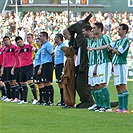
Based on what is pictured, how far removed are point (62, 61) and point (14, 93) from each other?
3179mm

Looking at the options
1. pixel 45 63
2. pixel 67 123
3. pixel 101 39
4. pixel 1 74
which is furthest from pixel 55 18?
pixel 67 123

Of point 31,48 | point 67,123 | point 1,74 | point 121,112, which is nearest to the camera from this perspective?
point 67,123

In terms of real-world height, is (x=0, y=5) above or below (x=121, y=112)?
above

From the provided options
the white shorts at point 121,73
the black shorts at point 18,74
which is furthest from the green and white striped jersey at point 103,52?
the black shorts at point 18,74

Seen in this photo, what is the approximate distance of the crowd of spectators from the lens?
38781 millimetres

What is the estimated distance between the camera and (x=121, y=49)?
14516 millimetres

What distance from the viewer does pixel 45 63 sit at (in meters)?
18.5

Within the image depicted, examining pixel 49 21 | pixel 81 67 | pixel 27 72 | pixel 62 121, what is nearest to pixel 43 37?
pixel 27 72

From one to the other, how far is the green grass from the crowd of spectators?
22.8 m

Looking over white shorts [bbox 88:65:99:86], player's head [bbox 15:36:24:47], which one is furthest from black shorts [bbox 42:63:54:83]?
white shorts [bbox 88:65:99:86]

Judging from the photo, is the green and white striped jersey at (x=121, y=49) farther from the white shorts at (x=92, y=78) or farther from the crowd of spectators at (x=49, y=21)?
the crowd of spectators at (x=49, y=21)

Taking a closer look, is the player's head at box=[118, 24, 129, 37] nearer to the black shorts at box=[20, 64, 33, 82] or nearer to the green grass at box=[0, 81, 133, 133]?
the green grass at box=[0, 81, 133, 133]

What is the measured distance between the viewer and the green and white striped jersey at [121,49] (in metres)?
14.5

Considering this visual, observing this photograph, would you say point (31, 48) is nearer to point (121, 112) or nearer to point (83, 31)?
point (83, 31)
